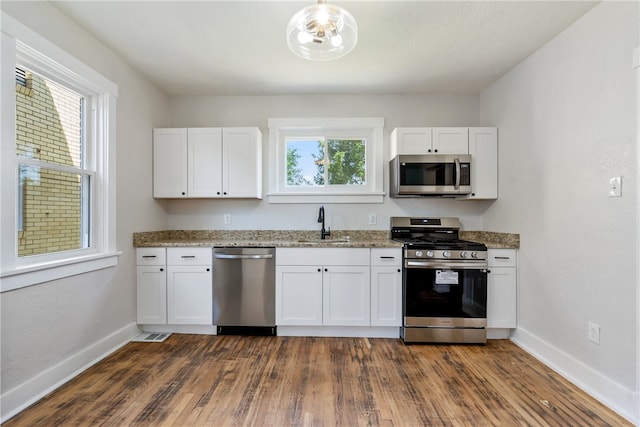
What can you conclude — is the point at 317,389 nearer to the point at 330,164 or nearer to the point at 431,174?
the point at 431,174

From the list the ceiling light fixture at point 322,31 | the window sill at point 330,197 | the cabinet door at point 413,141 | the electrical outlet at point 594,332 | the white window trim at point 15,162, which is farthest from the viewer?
the window sill at point 330,197

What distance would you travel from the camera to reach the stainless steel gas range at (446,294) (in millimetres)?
2592

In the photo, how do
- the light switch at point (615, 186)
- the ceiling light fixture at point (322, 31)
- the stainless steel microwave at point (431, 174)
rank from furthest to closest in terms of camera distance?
the stainless steel microwave at point (431, 174), the light switch at point (615, 186), the ceiling light fixture at point (322, 31)

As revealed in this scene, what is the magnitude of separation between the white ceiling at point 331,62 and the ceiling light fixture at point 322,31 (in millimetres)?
471

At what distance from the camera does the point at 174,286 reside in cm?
277

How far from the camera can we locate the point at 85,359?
85.0 inches

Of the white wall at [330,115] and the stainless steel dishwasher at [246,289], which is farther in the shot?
the white wall at [330,115]

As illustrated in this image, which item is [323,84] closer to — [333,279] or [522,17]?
[522,17]

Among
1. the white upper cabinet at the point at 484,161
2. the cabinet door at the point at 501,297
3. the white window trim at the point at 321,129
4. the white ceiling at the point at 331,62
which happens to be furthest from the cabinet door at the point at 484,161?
the white window trim at the point at 321,129

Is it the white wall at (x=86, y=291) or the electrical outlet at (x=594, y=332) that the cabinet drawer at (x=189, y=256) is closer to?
the white wall at (x=86, y=291)

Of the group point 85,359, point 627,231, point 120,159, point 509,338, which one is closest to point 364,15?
point 627,231

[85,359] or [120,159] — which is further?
[120,159]

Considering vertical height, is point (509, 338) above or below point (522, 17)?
below

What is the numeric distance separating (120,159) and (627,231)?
3.71 meters
